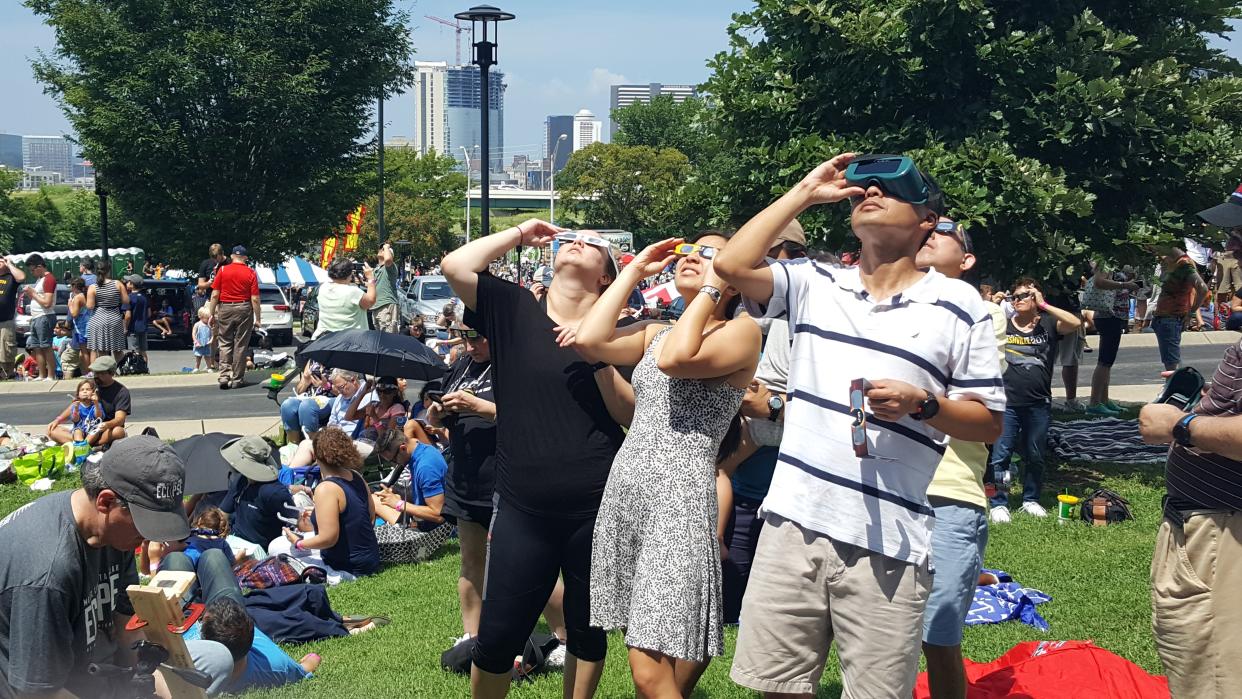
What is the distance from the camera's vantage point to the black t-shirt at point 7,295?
17.1 metres

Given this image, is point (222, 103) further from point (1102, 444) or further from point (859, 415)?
point (859, 415)

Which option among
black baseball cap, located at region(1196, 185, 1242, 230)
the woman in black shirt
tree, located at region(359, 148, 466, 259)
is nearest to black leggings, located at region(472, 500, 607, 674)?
the woman in black shirt

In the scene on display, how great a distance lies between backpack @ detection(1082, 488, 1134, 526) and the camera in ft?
26.8

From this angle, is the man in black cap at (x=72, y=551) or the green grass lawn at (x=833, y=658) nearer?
the man in black cap at (x=72, y=551)

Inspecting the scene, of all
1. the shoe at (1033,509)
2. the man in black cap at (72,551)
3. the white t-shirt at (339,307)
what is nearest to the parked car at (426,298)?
the white t-shirt at (339,307)

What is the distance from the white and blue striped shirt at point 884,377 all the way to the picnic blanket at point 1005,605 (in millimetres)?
3186

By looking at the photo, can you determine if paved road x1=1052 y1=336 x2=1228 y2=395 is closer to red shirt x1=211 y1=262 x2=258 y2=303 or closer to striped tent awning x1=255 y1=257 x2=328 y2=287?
red shirt x1=211 y1=262 x2=258 y2=303

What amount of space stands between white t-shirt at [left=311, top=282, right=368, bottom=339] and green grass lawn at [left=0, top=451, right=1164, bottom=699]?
5.00 meters

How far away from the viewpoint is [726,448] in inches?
179

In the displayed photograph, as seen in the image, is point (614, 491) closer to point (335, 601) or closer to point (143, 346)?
point (335, 601)

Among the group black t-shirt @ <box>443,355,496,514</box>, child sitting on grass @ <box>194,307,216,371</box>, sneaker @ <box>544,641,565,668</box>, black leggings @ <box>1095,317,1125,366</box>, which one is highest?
black t-shirt @ <box>443,355,496,514</box>

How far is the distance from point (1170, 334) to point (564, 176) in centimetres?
6144

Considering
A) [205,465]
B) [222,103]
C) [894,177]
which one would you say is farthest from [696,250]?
[222,103]

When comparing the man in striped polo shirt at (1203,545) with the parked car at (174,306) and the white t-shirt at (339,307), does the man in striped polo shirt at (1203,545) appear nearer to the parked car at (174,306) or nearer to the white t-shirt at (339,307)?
the white t-shirt at (339,307)
